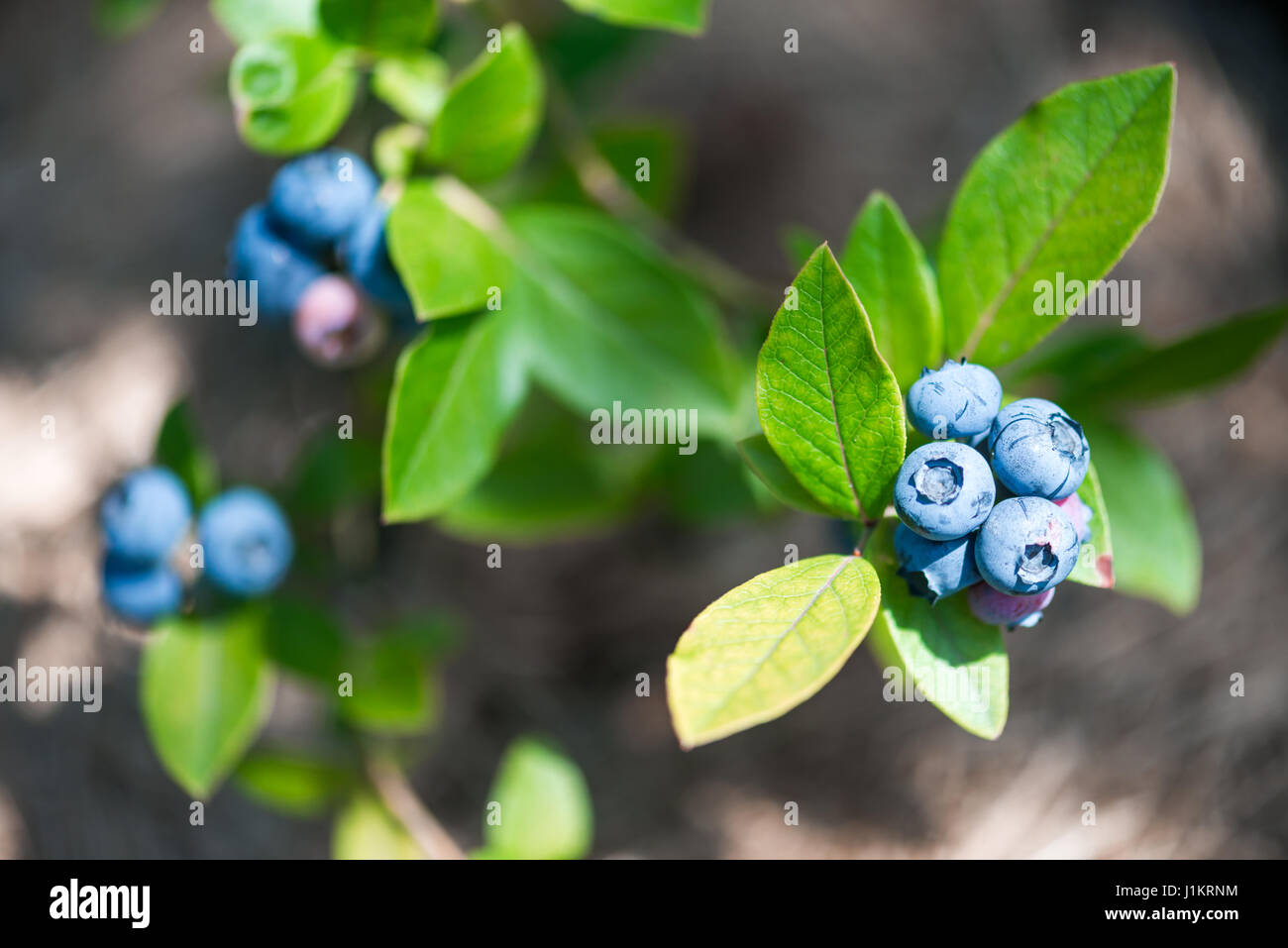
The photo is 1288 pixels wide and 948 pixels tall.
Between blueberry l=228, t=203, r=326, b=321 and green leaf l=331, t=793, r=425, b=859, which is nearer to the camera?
blueberry l=228, t=203, r=326, b=321

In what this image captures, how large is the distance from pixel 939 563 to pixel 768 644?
201mm

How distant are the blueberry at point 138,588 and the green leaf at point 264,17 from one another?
0.86 metres

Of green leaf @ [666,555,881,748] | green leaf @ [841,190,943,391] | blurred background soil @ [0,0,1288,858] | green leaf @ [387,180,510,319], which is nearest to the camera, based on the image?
green leaf @ [666,555,881,748]

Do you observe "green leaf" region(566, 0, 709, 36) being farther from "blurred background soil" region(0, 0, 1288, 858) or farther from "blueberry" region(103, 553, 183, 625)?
"blueberry" region(103, 553, 183, 625)

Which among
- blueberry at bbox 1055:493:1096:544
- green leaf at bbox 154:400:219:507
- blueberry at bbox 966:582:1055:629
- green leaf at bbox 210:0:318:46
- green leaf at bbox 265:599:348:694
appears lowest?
green leaf at bbox 265:599:348:694

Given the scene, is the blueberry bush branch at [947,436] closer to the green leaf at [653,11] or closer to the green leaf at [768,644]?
the green leaf at [768,644]

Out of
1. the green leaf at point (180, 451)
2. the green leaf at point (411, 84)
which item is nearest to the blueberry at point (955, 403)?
the green leaf at point (411, 84)

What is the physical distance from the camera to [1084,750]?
2303 millimetres

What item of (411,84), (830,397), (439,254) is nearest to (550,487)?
(439,254)

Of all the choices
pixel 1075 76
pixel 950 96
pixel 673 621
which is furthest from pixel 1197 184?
pixel 673 621

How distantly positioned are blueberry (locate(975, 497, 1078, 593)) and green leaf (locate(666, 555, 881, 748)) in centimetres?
11

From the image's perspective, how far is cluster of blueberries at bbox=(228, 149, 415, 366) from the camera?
136cm

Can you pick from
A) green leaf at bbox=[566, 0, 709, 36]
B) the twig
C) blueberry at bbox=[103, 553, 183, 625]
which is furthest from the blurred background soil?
green leaf at bbox=[566, 0, 709, 36]

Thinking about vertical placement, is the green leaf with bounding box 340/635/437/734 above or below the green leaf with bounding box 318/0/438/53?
below
